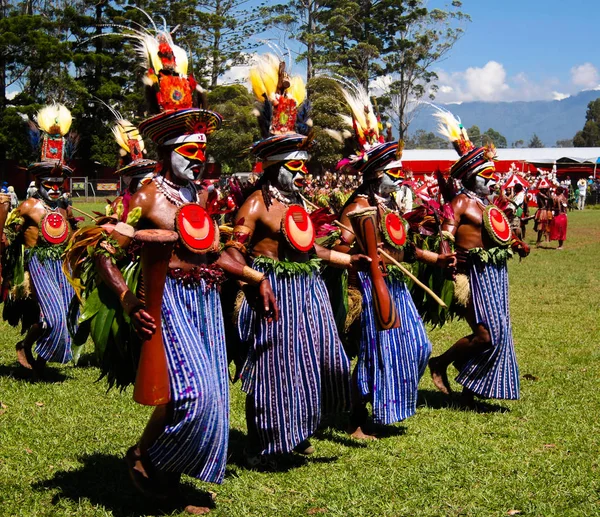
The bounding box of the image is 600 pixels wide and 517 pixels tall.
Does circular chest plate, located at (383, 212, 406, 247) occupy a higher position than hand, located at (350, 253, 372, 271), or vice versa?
circular chest plate, located at (383, 212, 406, 247)

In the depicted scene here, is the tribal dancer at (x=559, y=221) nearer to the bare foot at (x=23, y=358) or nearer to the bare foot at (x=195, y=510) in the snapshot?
the bare foot at (x=23, y=358)

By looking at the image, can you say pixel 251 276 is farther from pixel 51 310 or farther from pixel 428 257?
pixel 51 310

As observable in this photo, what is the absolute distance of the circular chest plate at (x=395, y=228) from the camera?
6.23 meters

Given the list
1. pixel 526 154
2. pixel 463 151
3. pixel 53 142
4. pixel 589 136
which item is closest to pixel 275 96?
pixel 463 151

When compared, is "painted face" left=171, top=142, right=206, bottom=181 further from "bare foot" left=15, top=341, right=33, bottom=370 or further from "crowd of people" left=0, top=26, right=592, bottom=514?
"bare foot" left=15, top=341, right=33, bottom=370

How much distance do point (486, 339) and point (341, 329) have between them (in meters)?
1.34

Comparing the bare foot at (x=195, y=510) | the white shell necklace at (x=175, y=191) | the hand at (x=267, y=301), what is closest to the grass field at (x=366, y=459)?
the bare foot at (x=195, y=510)

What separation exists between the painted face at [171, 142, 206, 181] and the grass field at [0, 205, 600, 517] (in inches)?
74.0

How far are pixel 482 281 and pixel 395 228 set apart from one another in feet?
3.35

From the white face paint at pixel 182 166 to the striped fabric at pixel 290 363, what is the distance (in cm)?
107

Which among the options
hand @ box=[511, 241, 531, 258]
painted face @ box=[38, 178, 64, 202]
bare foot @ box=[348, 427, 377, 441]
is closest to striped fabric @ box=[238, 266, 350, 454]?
bare foot @ box=[348, 427, 377, 441]

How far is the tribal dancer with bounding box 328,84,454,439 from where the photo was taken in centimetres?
618

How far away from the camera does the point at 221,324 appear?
15.5 ft

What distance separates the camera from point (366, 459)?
18.5ft
